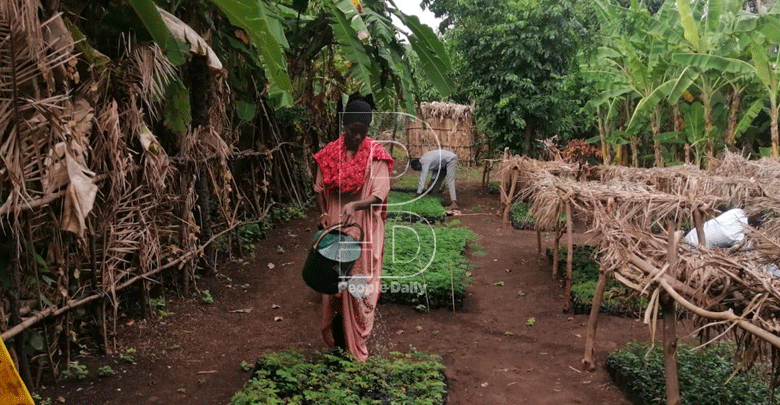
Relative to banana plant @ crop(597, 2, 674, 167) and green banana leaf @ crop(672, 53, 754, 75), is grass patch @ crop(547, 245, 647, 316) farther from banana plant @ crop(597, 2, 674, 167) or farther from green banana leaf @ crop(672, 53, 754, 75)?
banana plant @ crop(597, 2, 674, 167)

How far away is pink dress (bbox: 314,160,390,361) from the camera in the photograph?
17.0 feet

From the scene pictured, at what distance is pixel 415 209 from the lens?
12938mm

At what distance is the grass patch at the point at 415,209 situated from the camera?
12188 millimetres

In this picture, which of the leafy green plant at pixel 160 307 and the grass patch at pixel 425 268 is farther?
the grass patch at pixel 425 268

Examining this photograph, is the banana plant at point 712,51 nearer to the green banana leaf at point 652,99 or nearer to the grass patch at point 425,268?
the green banana leaf at point 652,99

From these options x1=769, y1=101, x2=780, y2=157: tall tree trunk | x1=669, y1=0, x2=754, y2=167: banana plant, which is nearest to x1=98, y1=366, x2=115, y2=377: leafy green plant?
x1=669, y1=0, x2=754, y2=167: banana plant

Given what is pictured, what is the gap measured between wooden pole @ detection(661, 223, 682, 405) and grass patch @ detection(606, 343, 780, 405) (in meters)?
0.24

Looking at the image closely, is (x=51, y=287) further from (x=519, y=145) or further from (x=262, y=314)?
(x=519, y=145)

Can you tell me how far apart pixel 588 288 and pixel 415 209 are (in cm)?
511

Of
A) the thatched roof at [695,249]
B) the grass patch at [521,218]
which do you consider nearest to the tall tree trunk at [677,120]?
the grass patch at [521,218]

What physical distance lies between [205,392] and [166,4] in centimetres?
359

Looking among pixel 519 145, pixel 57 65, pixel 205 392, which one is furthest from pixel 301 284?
pixel 519 145

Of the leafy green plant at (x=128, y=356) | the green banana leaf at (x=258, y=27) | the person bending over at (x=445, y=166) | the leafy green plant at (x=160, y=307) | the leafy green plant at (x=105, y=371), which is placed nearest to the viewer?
the green banana leaf at (x=258, y=27)

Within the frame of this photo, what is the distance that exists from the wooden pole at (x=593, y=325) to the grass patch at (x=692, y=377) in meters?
0.16
